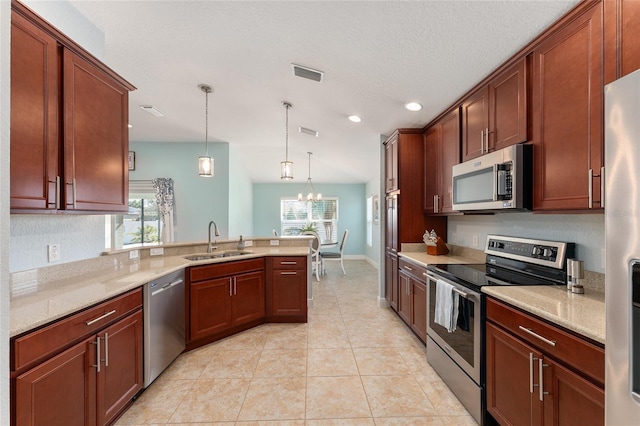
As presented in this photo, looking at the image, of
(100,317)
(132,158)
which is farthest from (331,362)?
(132,158)

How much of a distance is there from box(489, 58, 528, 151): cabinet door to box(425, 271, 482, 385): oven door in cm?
112

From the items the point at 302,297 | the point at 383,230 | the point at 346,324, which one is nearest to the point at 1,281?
the point at 302,297

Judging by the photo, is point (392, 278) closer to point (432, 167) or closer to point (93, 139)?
point (432, 167)

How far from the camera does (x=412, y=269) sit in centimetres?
307

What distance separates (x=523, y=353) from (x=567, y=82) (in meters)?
1.50

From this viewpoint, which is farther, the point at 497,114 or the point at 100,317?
the point at 497,114

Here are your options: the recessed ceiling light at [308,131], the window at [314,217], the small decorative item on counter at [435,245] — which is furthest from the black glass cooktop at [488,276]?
the window at [314,217]

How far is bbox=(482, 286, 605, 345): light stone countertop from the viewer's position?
1184 mm

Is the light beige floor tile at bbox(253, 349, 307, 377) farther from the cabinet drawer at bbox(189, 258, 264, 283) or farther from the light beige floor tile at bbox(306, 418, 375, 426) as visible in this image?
the cabinet drawer at bbox(189, 258, 264, 283)

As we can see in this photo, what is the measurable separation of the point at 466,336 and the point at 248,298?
2.31 m

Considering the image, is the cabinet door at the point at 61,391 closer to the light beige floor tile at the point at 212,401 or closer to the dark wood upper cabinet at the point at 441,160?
the light beige floor tile at the point at 212,401

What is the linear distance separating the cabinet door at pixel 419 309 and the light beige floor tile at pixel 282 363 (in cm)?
118

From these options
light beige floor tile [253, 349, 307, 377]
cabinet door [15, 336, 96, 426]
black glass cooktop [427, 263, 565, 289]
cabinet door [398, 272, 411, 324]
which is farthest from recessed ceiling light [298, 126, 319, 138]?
cabinet door [15, 336, 96, 426]

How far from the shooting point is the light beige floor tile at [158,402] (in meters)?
1.91
